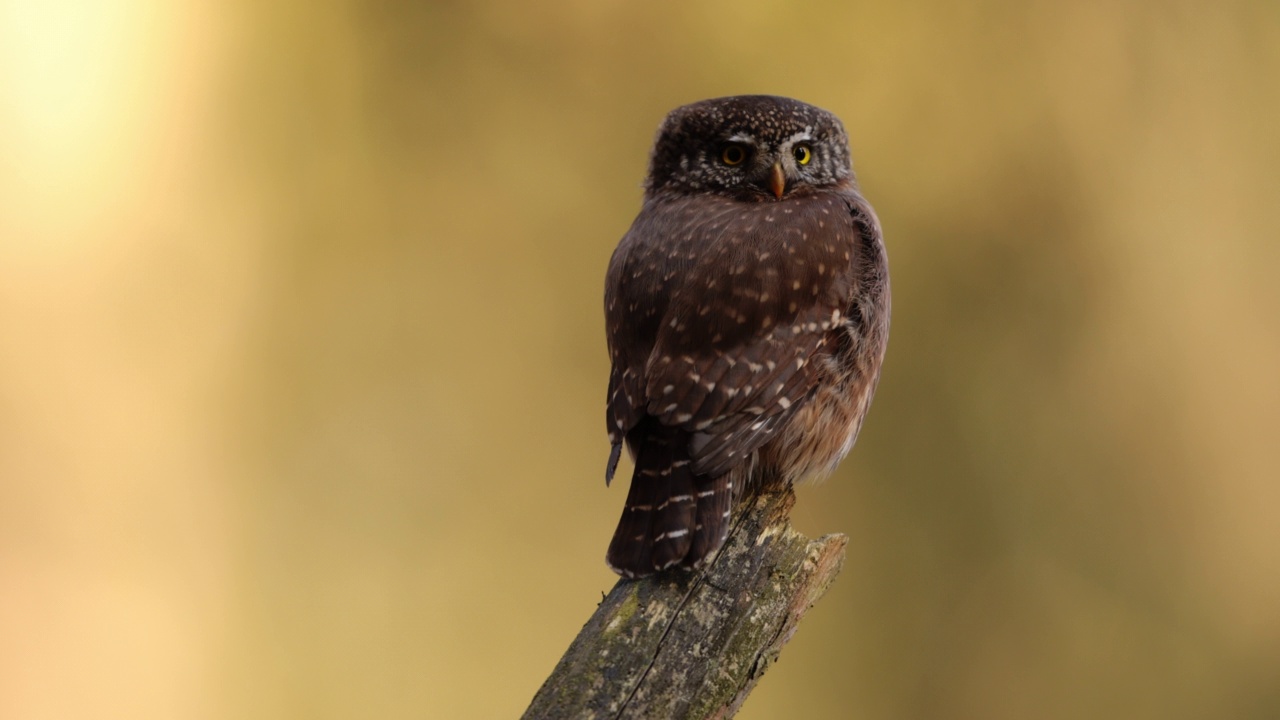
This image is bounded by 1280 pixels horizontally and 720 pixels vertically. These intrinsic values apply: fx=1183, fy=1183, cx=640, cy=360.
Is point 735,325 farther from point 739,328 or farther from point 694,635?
point 694,635

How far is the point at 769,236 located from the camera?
3150mm

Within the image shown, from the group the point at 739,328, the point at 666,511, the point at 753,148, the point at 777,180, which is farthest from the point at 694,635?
the point at 753,148

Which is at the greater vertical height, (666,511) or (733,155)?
(733,155)

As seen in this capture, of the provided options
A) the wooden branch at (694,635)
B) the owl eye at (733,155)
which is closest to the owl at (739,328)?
the owl eye at (733,155)

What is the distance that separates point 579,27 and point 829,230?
516 cm

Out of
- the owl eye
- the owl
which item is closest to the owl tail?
the owl

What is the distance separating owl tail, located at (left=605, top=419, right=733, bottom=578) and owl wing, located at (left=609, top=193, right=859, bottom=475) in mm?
41

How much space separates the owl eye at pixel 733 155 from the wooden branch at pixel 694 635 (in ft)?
4.60

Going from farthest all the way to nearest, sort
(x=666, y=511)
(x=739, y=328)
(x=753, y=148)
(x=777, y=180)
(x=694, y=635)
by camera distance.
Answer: (x=753, y=148) → (x=777, y=180) → (x=739, y=328) → (x=666, y=511) → (x=694, y=635)

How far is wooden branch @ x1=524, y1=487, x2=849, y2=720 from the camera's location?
200 cm

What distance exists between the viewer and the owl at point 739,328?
283 cm

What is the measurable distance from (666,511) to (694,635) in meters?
0.49

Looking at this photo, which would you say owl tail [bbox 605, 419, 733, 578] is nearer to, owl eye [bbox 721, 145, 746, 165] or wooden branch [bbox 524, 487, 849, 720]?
wooden branch [bbox 524, 487, 849, 720]

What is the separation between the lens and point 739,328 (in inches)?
119
